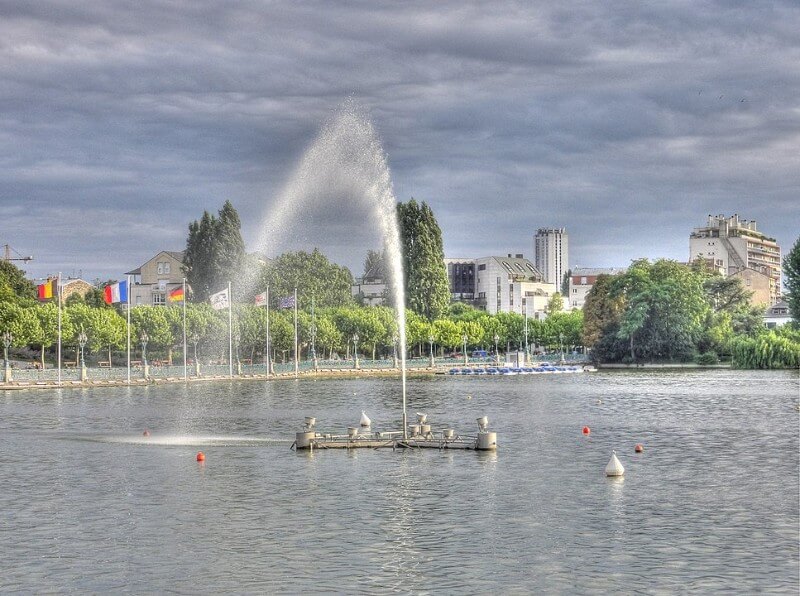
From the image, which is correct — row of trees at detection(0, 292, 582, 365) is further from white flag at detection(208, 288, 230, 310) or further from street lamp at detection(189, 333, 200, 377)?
white flag at detection(208, 288, 230, 310)

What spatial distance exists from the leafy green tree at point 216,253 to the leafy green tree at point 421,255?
26.9 m

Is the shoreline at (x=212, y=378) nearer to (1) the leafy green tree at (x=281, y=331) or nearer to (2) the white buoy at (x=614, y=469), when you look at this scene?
(1) the leafy green tree at (x=281, y=331)

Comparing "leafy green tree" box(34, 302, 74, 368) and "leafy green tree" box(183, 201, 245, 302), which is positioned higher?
"leafy green tree" box(183, 201, 245, 302)

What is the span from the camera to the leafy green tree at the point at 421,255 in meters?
189

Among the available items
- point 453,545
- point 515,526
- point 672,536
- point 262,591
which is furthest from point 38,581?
point 672,536

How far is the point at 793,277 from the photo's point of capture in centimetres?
16900

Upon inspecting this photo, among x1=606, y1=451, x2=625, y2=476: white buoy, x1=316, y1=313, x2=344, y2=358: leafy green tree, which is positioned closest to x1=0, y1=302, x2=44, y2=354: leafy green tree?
x1=316, y1=313, x2=344, y2=358: leafy green tree

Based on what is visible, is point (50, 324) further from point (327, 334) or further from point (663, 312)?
point (663, 312)

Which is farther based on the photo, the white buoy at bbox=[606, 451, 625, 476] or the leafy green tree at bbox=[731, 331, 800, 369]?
the leafy green tree at bbox=[731, 331, 800, 369]

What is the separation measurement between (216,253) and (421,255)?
33746mm

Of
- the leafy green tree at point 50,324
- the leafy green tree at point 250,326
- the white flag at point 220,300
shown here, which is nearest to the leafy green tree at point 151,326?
the leafy green tree at point 250,326

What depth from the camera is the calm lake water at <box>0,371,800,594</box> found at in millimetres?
29922

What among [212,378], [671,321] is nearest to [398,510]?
[212,378]

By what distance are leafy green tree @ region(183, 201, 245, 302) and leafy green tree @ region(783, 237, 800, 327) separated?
83.3m
